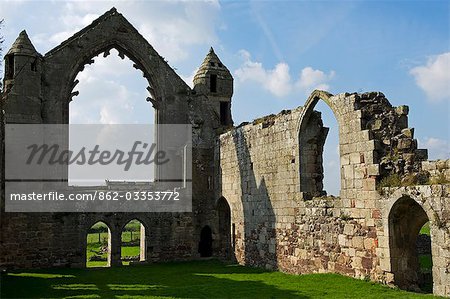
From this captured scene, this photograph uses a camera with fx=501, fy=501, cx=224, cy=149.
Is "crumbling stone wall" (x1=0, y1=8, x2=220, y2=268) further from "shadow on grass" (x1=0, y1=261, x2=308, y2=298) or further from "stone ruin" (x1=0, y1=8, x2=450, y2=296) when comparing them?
"shadow on grass" (x1=0, y1=261, x2=308, y2=298)

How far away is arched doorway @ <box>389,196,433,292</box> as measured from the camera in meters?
9.59

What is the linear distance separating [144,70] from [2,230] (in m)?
7.92

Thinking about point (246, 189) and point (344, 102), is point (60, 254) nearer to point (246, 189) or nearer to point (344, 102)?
point (246, 189)

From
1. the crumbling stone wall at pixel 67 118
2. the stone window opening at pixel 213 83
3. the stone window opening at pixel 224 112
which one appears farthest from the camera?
the stone window opening at pixel 224 112

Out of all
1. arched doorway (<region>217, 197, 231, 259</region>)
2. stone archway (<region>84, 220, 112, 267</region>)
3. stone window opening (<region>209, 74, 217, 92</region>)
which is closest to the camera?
arched doorway (<region>217, 197, 231, 259</region>)

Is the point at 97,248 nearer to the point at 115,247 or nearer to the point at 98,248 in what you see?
the point at 98,248

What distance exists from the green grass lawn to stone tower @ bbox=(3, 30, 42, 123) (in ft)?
17.7

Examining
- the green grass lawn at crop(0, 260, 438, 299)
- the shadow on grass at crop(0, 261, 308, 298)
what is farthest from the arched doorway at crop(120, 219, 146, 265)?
the green grass lawn at crop(0, 260, 438, 299)

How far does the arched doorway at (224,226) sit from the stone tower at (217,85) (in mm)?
3752

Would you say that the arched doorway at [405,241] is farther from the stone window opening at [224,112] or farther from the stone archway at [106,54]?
the stone window opening at [224,112]

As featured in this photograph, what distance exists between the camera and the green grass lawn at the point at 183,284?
380 inches

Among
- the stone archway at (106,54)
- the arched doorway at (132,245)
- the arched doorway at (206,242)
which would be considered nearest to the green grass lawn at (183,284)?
the arched doorway at (206,242)

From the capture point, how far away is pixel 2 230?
15656 mm

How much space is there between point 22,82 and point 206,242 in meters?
8.85
